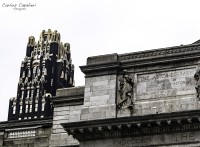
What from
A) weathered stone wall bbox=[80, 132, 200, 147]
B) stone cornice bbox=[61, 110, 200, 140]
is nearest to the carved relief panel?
stone cornice bbox=[61, 110, 200, 140]

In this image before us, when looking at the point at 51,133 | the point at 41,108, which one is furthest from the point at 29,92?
the point at 51,133

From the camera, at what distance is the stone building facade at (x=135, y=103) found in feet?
102

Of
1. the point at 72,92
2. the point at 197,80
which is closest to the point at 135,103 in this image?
the point at 197,80

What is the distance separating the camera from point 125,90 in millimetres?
33656

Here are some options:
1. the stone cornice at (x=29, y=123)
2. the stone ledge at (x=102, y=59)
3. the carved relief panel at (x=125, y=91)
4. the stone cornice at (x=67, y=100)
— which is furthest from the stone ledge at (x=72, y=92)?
the carved relief panel at (x=125, y=91)

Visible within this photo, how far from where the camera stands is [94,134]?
1286 inches

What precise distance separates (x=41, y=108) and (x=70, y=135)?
93.7 m

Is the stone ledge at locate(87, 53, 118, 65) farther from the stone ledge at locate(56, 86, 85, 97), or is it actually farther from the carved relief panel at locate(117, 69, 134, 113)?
the stone ledge at locate(56, 86, 85, 97)

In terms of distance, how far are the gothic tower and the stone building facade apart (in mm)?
91647

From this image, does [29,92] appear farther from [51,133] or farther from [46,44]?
[51,133]

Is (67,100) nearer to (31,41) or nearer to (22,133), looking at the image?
(22,133)

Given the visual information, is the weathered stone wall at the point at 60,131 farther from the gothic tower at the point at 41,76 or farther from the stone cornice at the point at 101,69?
the gothic tower at the point at 41,76

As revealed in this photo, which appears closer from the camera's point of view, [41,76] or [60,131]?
[60,131]

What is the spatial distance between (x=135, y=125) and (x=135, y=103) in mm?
2115
